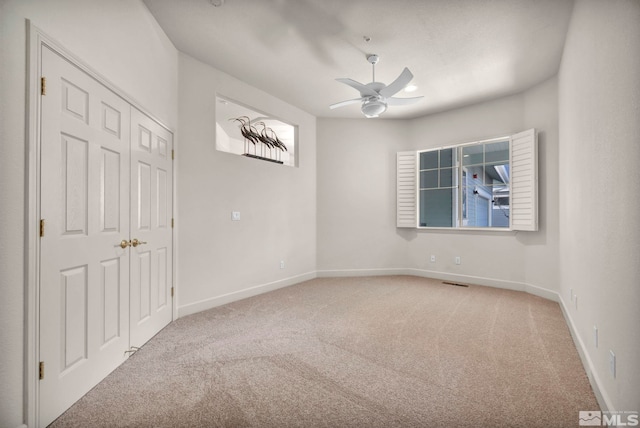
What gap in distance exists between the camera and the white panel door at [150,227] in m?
2.54

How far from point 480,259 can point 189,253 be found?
14.4 ft

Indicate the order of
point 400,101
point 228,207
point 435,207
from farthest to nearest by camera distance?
point 435,207, point 228,207, point 400,101

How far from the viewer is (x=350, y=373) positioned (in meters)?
2.15

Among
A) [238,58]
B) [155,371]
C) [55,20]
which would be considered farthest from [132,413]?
[238,58]

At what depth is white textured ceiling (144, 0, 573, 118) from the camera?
270 cm

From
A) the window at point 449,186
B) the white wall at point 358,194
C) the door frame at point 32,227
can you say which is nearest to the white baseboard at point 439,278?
the white wall at point 358,194

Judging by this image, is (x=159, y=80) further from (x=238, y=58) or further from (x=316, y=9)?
(x=316, y=9)

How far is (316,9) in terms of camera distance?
2.71m

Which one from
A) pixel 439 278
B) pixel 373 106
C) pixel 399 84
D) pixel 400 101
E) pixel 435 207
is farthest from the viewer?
pixel 435 207

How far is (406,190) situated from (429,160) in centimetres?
71

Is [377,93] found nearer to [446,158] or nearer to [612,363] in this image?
[446,158]

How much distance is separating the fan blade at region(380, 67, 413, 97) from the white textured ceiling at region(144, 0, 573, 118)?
40cm

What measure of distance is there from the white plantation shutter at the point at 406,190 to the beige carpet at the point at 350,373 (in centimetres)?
224
